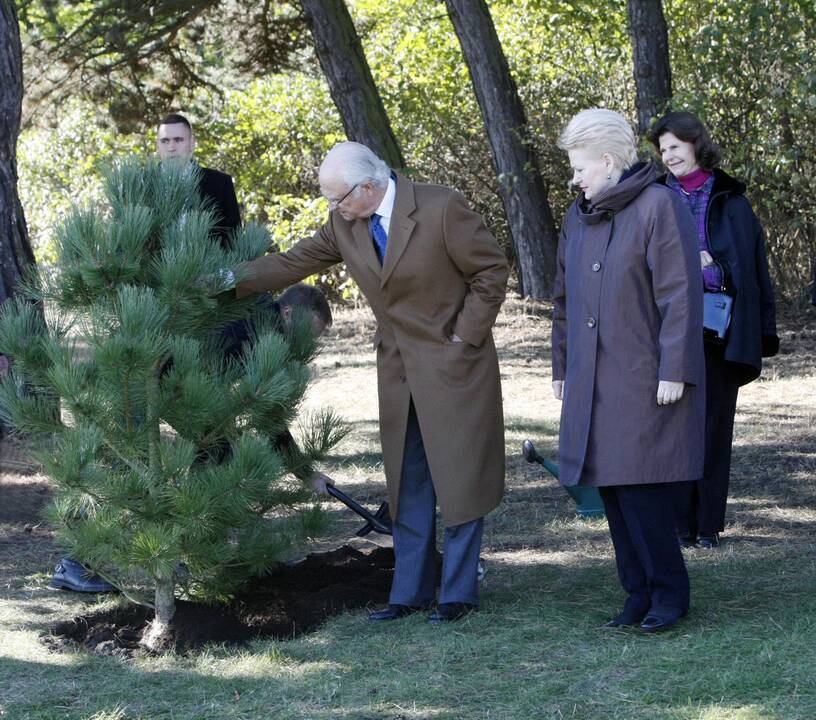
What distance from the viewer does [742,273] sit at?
5.24 metres

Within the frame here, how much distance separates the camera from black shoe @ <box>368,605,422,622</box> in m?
4.61

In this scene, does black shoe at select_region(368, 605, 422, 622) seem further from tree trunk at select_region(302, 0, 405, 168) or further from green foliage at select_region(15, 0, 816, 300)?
green foliage at select_region(15, 0, 816, 300)

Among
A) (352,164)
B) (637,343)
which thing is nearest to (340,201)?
(352,164)

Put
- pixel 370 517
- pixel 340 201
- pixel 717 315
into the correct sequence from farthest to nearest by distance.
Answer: pixel 370 517, pixel 717 315, pixel 340 201

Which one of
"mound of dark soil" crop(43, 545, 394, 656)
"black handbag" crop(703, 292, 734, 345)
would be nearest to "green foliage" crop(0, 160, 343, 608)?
"mound of dark soil" crop(43, 545, 394, 656)

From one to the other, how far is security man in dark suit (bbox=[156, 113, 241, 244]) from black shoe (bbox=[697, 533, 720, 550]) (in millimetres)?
2481

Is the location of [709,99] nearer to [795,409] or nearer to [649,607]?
[795,409]

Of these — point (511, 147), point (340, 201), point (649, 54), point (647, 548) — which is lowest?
point (647, 548)

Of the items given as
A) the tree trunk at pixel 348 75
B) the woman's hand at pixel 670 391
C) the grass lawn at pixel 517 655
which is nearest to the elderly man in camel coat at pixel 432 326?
the grass lawn at pixel 517 655

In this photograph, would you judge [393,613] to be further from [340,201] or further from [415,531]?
[340,201]

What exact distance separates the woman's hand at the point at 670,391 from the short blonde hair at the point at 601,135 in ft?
2.49

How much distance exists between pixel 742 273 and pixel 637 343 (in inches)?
55.0

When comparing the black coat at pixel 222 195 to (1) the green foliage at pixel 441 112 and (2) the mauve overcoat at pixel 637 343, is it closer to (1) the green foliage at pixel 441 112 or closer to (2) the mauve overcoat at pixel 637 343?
(2) the mauve overcoat at pixel 637 343

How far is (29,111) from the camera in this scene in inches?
518
